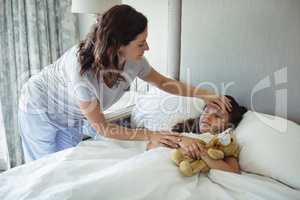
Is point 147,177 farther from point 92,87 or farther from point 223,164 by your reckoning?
point 92,87

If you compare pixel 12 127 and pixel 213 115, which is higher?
pixel 213 115

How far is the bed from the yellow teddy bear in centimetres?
3

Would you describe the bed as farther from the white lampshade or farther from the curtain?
the curtain

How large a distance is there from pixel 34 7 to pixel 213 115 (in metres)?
1.52

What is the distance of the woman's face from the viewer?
170cm

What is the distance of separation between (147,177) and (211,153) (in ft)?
1.05

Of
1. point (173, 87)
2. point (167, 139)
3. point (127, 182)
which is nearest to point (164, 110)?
point (173, 87)

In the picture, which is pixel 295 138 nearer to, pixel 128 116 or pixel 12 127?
pixel 128 116

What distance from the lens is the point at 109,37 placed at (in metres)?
1.41

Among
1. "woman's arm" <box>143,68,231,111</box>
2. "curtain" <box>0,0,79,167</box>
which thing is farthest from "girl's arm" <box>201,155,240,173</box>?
"curtain" <box>0,0,79,167</box>

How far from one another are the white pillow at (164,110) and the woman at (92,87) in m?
0.09

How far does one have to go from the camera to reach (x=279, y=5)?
170 centimetres

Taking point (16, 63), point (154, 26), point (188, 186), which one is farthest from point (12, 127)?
point (188, 186)

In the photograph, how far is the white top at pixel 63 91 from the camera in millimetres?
1651
